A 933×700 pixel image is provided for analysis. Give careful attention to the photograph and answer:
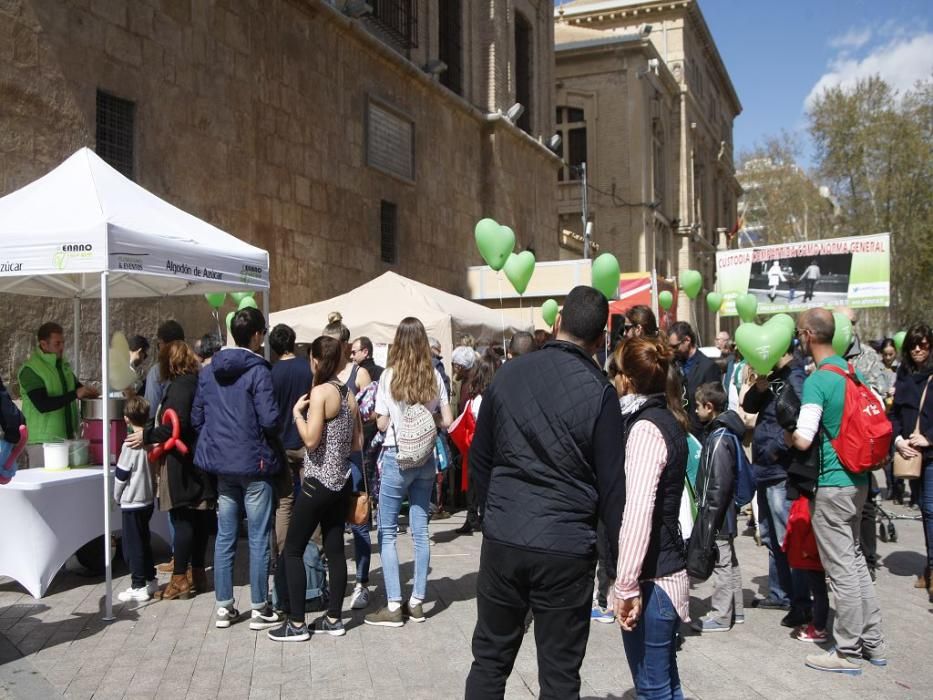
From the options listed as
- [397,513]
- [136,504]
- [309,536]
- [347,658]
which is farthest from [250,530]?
[136,504]

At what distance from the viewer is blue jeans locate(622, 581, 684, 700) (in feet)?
11.2

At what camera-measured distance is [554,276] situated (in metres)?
20.6

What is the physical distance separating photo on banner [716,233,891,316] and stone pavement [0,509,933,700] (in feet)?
44.5

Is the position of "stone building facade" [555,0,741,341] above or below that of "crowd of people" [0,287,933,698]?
above

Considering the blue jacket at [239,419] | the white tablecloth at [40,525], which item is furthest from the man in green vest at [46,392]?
the blue jacket at [239,419]

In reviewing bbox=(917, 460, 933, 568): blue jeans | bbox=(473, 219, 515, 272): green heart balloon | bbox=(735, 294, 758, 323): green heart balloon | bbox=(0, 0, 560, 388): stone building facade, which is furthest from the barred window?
bbox=(735, 294, 758, 323): green heart balloon

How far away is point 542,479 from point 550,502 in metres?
0.09

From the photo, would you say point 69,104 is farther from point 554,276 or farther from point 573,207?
point 573,207

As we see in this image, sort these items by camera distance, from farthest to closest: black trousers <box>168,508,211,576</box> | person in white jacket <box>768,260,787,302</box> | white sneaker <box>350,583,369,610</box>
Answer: person in white jacket <box>768,260,787,302</box>
black trousers <box>168,508,211,576</box>
white sneaker <box>350,583,369,610</box>

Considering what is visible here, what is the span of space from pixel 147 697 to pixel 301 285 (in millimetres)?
10523

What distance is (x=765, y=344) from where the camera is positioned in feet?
20.0

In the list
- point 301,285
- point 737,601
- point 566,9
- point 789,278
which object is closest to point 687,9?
point 566,9

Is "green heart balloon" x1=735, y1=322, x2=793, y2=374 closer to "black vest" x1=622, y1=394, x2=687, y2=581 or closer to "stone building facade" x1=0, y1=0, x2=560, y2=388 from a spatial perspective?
"black vest" x1=622, y1=394, x2=687, y2=581

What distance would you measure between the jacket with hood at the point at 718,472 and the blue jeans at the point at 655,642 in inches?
61.6
